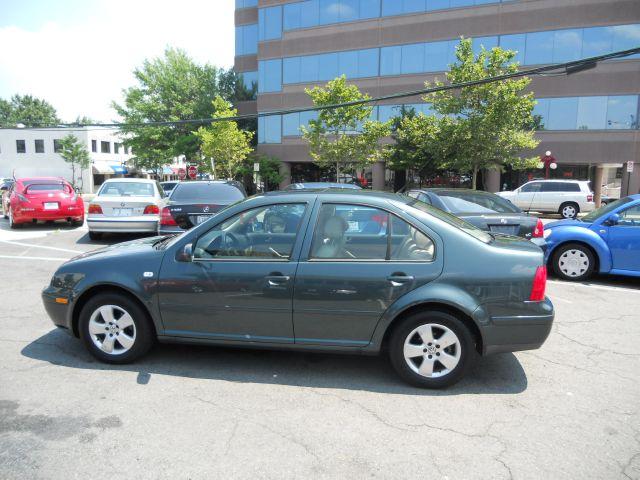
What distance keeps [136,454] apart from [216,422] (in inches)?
21.8

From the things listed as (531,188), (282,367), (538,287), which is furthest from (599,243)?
(531,188)

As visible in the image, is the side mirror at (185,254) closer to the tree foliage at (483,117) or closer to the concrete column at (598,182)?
the tree foliage at (483,117)

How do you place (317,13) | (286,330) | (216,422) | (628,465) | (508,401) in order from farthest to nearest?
1. (317,13)
2. (286,330)
3. (508,401)
4. (216,422)
5. (628,465)

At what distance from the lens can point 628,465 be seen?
2.80 metres

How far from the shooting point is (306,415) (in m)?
3.35

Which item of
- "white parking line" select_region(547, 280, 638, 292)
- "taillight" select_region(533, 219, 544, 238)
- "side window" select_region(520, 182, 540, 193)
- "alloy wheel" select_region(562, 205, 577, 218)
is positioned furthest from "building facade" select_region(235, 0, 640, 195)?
"taillight" select_region(533, 219, 544, 238)

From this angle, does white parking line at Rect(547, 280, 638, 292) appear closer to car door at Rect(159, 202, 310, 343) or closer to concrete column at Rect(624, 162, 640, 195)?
car door at Rect(159, 202, 310, 343)

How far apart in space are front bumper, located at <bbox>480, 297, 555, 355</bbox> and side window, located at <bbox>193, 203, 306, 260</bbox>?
5.59ft

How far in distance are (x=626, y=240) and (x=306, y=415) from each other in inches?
248

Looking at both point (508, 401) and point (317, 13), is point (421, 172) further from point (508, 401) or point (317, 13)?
point (508, 401)

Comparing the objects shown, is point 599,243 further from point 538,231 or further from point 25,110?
point 25,110

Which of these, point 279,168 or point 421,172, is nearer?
point 421,172

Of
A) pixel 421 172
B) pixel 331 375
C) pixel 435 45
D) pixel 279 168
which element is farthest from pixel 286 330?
pixel 279 168

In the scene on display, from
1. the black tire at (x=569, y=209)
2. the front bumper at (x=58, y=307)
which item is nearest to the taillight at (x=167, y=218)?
the front bumper at (x=58, y=307)
